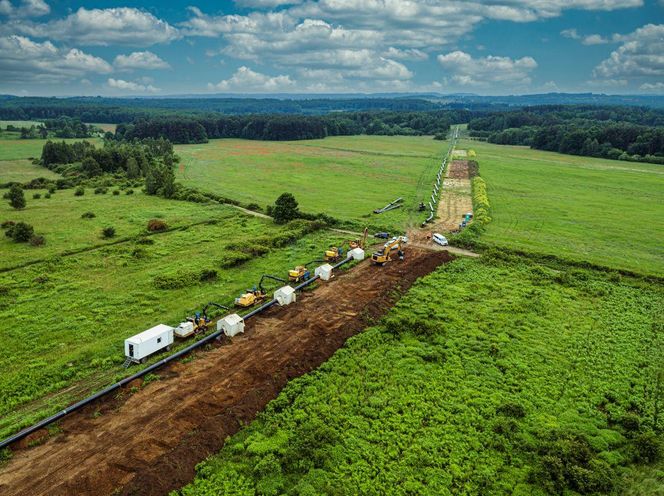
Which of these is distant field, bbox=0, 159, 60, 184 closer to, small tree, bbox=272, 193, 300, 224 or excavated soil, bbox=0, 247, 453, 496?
small tree, bbox=272, 193, 300, 224

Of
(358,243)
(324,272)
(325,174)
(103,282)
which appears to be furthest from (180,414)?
(325,174)

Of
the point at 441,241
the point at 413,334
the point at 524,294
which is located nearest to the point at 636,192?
the point at 441,241

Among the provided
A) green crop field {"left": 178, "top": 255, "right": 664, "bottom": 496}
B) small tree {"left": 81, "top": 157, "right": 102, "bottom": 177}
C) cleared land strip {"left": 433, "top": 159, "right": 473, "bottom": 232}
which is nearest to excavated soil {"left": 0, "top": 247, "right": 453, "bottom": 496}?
green crop field {"left": 178, "top": 255, "right": 664, "bottom": 496}

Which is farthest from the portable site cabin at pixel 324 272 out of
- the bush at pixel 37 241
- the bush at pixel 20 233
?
the bush at pixel 20 233

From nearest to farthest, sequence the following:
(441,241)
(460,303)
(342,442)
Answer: (342,442), (460,303), (441,241)

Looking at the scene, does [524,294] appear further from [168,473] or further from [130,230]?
[130,230]

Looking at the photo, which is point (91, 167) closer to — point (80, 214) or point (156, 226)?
point (80, 214)

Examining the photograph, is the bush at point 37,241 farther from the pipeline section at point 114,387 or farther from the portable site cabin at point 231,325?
the portable site cabin at point 231,325
